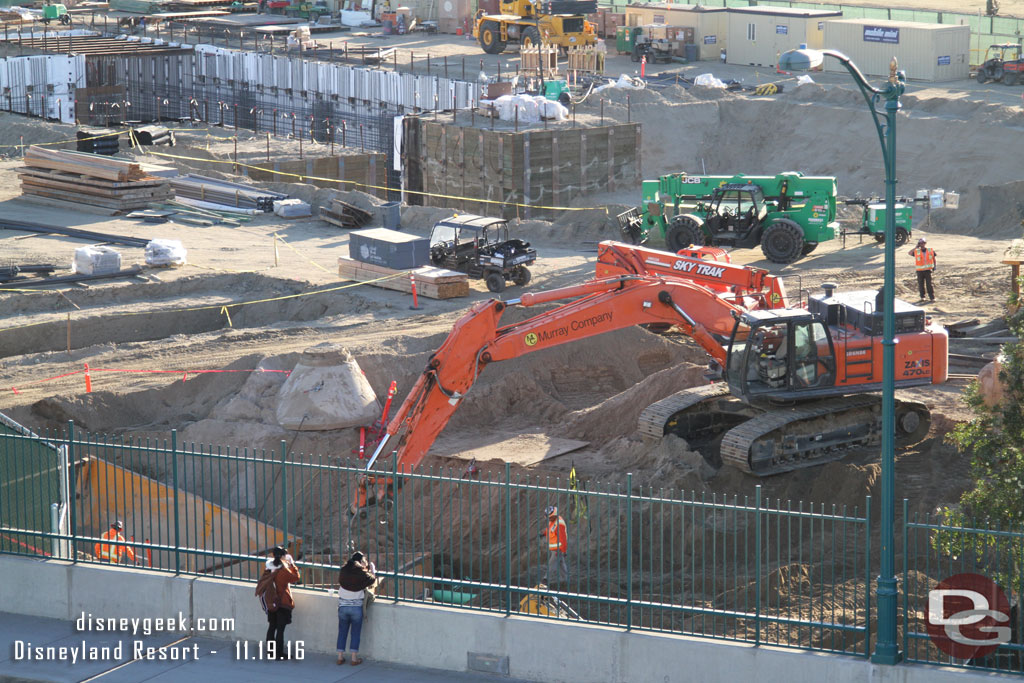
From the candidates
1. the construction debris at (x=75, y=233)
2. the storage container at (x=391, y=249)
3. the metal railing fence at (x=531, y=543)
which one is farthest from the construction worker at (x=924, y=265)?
the construction debris at (x=75, y=233)

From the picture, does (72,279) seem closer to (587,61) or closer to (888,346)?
(888,346)

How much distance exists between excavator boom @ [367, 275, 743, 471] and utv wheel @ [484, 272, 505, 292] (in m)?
8.90

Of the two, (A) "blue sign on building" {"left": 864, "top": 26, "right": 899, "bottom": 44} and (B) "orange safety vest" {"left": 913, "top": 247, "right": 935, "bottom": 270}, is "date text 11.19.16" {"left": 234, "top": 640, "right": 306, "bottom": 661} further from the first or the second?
(A) "blue sign on building" {"left": 864, "top": 26, "right": 899, "bottom": 44}

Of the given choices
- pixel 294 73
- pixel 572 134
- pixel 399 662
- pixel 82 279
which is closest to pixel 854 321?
pixel 399 662

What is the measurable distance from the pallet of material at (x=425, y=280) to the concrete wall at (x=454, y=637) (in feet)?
51.9

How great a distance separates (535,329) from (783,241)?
14.0m

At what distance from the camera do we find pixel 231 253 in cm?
3559

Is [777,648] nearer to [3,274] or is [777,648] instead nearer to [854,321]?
[854,321]

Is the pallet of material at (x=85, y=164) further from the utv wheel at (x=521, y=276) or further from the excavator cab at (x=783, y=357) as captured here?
the excavator cab at (x=783, y=357)

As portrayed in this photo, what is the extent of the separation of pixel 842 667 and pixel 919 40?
47.4 metres

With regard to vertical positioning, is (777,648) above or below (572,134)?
below

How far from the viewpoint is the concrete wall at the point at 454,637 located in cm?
1305

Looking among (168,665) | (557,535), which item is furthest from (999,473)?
(168,665)

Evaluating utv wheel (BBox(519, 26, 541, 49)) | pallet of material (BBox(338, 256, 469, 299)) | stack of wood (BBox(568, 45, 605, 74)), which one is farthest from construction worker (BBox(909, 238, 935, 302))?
utv wheel (BBox(519, 26, 541, 49))
